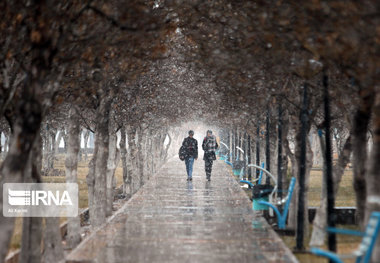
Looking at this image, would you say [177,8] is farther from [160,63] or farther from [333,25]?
[160,63]

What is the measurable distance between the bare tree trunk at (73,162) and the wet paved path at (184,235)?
2.83 feet

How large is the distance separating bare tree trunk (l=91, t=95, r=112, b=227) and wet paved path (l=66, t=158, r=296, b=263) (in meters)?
0.62

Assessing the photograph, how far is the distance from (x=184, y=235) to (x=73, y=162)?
3152 millimetres

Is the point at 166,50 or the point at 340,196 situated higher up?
the point at 166,50

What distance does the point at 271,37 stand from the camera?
909cm

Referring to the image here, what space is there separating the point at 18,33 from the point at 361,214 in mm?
6037

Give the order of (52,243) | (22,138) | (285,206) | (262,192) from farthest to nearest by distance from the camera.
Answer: (262,192), (285,206), (52,243), (22,138)

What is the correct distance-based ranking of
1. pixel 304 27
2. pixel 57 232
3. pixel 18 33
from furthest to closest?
pixel 57 232 → pixel 18 33 → pixel 304 27

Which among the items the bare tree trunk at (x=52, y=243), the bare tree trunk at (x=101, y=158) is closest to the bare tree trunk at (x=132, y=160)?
the bare tree trunk at (x=101, y=158)

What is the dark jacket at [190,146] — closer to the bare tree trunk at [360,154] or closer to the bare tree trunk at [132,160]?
the bare tree trunk at [132,160]

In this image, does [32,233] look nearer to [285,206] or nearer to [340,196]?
[285,206]

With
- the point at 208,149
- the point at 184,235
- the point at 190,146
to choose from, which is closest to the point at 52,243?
the point at 184,235

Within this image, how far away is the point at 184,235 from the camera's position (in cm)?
1174

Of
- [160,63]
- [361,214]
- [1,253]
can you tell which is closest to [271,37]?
[361,214]
